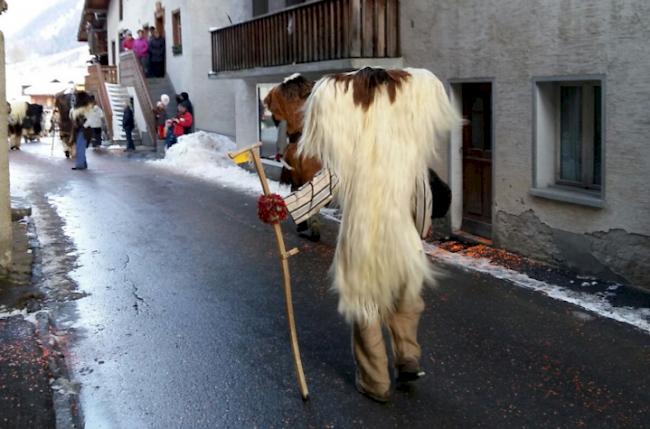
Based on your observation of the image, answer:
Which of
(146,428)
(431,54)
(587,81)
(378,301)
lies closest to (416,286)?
(378,301)

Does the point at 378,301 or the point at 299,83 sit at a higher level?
the point at 299,83

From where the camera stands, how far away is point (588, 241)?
8.03 meters

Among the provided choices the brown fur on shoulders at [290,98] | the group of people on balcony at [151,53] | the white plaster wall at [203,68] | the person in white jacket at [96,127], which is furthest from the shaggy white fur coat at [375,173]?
the group of people on balcony at [151,53]

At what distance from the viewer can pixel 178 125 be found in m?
22.8

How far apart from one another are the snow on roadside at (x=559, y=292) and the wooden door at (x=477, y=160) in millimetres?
965

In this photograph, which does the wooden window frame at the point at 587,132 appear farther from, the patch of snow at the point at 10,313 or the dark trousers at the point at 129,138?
the dark trousers at the point at 129,138

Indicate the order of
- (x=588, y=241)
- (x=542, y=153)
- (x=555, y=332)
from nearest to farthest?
(x=555, y=332) < (x=588, y=241) < (x=542, y=153)

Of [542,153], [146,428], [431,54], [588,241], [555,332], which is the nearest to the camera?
[146,428]

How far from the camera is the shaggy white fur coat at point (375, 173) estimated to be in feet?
15.1

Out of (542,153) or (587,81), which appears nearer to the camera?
(587,81)

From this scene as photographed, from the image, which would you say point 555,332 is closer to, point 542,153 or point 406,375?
point 406,375

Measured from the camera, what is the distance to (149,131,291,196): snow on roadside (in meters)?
16.8

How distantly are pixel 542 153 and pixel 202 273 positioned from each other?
398 cm

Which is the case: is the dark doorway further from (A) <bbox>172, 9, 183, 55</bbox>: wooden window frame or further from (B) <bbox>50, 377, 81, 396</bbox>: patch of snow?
(B) <bbox>50, 377, 81, 396</bbox>: patch of snow
